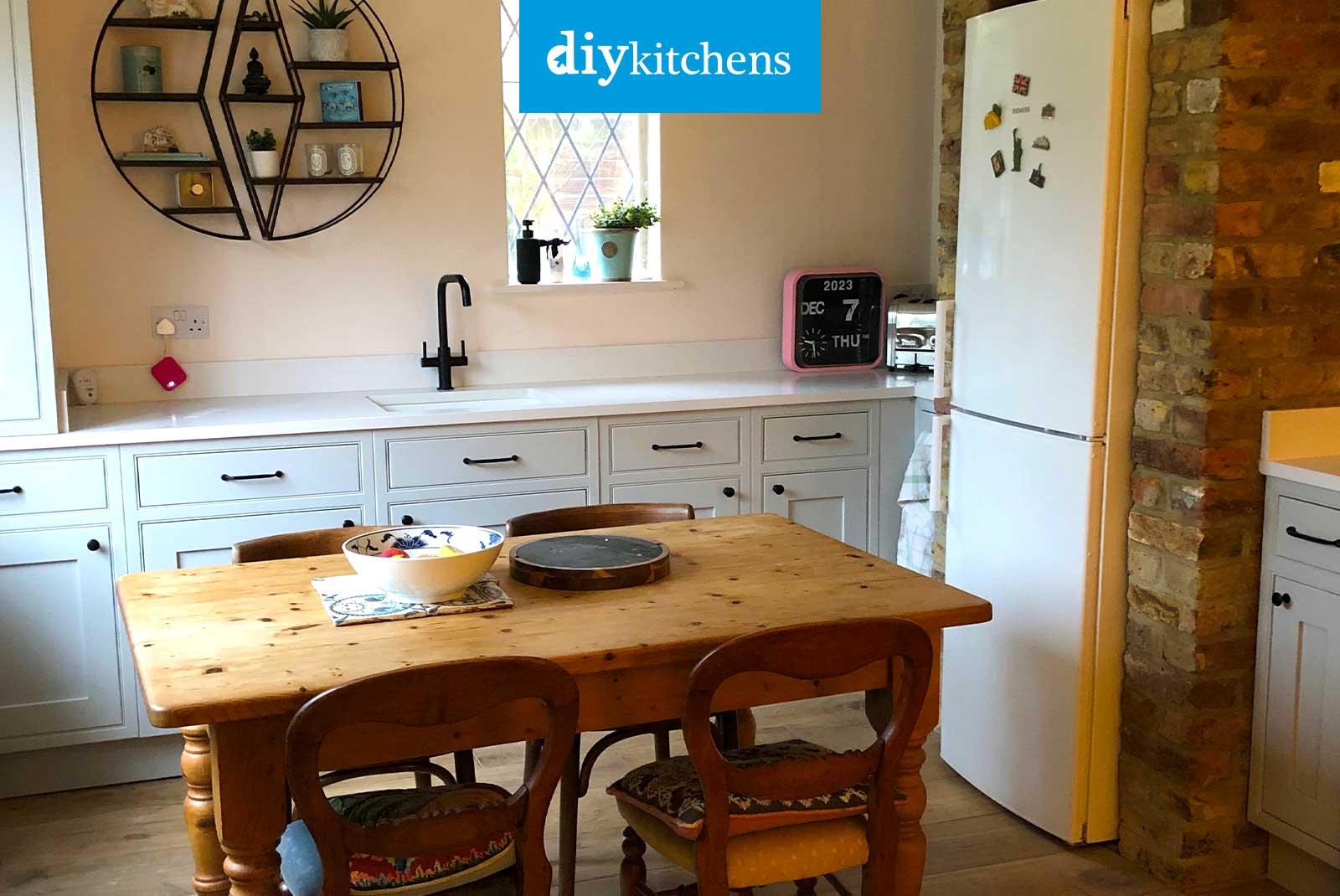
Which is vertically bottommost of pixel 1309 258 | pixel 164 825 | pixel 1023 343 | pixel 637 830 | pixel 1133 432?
pixel 164 825

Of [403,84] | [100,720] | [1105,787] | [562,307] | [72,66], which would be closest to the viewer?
[1105,787]

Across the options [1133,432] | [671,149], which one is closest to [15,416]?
[671,149]

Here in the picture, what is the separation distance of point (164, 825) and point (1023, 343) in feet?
7.60

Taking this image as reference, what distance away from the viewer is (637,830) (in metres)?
2.22

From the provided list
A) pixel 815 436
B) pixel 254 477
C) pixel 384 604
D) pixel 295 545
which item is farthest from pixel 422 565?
pixel 815 436

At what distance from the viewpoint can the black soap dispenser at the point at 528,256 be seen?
4.16 m

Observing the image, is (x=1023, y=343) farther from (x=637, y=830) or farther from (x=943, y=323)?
(x=637, y=830)

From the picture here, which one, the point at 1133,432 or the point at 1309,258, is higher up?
the point at 1309,258

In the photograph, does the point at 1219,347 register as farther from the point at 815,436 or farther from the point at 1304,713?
the point at 815,436

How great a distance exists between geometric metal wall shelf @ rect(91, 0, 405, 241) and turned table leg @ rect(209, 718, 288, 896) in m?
2.35

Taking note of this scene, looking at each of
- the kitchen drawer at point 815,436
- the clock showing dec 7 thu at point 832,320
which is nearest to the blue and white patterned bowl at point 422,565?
the kitchen drawer at point 815,436

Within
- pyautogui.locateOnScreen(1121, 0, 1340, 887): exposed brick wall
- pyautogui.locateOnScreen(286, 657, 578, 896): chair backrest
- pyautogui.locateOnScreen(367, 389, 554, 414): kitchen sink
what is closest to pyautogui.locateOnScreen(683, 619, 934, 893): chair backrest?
pyautogui.locateOnScreen(286, 657, 578, 896): chair backrest

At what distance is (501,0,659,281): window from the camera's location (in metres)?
4.26

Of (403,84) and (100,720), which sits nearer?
(100,720)
